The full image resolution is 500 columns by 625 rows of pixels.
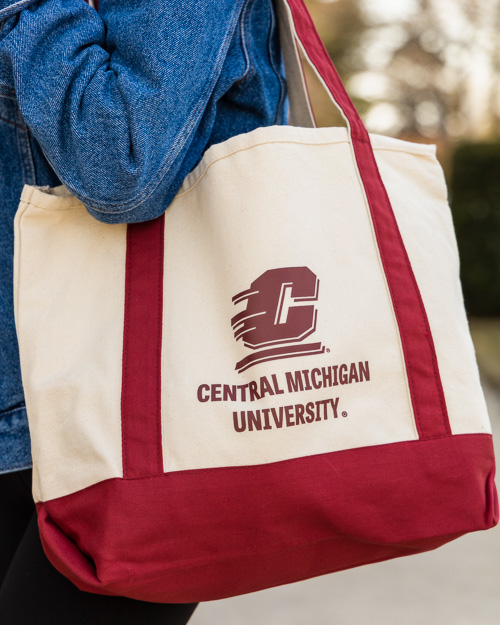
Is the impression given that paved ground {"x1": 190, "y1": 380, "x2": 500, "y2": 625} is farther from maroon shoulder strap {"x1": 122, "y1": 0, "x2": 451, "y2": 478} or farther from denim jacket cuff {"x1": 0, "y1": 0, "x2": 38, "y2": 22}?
denim jacket cuff {"x1": 0, "y1": 0, "x2": 38, "y2": 22}

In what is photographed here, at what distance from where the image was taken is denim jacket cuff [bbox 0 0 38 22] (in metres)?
0.98

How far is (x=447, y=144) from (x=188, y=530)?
45.7 ft

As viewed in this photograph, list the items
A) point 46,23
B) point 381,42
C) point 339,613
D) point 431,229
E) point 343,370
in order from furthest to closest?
point 381,42
point 339,613
point 431,229
point 343,370
point 46,23

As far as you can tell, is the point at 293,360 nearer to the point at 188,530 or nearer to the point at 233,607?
the point at 188,530

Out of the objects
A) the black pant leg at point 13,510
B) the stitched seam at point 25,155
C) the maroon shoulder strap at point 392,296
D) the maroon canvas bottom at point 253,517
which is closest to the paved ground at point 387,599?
the black pant leg at point 13,510

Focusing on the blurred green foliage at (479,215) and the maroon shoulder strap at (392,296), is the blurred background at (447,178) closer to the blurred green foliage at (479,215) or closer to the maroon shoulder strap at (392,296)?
the blurred green foliage at (479,215)

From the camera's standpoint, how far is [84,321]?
3.73 feet

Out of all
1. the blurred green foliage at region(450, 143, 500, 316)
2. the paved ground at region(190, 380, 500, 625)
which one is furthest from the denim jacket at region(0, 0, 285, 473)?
the blurred green foliage at region(450, 143, 500, 316)

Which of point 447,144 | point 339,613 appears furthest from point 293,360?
point 447,144

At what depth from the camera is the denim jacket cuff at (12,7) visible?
3.23ft

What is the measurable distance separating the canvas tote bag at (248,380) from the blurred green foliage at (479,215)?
7056 millimetres

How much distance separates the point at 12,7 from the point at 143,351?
539 millimetres

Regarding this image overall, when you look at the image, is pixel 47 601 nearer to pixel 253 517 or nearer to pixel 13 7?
pixel 253 517

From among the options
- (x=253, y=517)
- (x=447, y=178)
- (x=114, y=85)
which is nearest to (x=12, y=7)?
(x=114, y=85)
